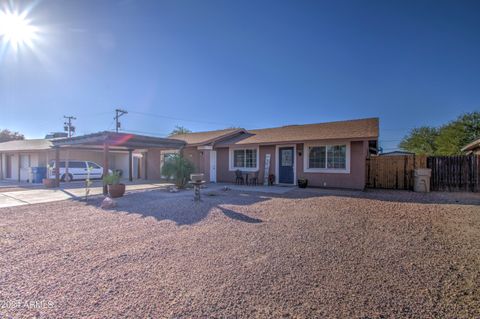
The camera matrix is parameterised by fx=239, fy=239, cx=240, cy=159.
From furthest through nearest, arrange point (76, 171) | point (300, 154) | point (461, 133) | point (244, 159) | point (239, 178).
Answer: point (461, 133)
point (76, 171)
point (244, 159)
point (239, 178)
point (300, 154)

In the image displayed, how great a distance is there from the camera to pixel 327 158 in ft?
41.0

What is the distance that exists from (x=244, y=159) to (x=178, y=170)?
15.0ft

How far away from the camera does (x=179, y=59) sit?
1265 centimetres

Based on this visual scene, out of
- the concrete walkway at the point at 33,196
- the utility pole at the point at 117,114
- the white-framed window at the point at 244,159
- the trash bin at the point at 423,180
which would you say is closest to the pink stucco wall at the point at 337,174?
the white-framed window at the point at 244,159

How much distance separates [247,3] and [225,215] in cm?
818

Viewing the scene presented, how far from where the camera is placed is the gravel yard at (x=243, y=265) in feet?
8.19

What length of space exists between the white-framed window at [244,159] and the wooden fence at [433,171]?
6283mm

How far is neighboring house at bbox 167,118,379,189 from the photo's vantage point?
11656mm

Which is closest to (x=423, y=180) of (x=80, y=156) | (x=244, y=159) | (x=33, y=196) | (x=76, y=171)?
(x=244, y=159)

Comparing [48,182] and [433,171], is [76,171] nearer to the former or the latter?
[48,182]

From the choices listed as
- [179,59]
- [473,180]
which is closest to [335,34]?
[179,59]

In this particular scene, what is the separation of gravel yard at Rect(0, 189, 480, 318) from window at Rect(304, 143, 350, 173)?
5.53 metres

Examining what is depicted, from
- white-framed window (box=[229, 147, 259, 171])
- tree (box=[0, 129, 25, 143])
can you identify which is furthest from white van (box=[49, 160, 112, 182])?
tree (box=[0, 129, 25, 143])

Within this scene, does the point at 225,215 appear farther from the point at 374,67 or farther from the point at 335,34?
the point at 374,67
